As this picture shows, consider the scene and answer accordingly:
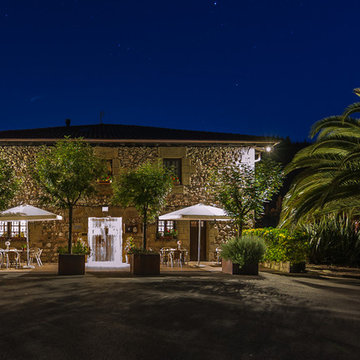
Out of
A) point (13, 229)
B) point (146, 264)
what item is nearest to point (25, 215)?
point (146, 264)

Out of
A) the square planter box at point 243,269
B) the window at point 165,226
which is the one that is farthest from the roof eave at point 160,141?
the square planter box at point 243,269

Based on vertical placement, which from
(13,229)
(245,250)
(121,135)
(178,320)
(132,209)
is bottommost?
(178,320)

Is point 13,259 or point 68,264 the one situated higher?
point 68,264

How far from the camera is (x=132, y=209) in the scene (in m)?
18.4

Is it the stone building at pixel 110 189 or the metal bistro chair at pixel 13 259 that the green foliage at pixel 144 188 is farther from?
the stone building at pixel 110 189

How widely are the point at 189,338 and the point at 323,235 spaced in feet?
33.9

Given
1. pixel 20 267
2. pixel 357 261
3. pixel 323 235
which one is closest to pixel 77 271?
pixel 20 267

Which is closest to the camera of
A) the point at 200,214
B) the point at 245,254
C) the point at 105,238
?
the point at 245,254

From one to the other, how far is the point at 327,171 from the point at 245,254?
3.93 m

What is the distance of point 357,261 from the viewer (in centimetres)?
1455

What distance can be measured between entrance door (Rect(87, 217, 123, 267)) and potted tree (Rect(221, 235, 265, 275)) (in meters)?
6.53

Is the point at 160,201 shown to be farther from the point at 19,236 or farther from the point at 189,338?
the point at 189,338

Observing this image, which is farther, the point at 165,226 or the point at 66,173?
the point at 165,226

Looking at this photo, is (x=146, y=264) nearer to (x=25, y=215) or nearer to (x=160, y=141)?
(x=25, y=215)
